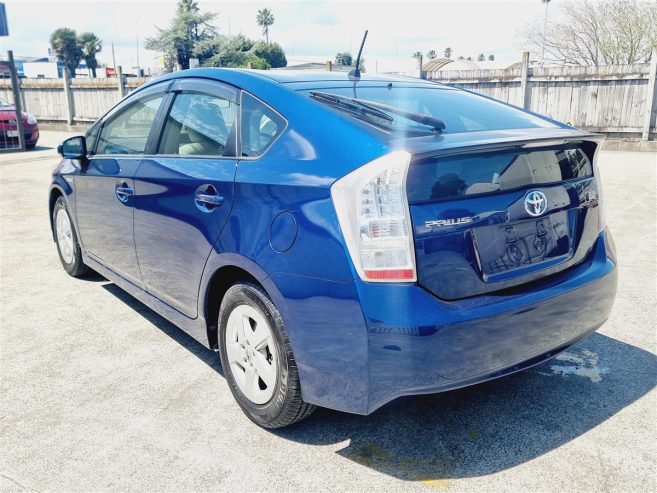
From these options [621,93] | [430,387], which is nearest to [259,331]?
[430,387]

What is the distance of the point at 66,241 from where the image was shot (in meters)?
5.01

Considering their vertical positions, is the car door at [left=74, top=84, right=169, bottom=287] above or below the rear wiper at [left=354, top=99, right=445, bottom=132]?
below

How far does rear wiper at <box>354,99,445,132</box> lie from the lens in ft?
8.07

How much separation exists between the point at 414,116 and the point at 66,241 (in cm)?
360

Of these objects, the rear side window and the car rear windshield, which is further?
the car rear windshield

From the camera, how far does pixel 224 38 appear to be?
152ft

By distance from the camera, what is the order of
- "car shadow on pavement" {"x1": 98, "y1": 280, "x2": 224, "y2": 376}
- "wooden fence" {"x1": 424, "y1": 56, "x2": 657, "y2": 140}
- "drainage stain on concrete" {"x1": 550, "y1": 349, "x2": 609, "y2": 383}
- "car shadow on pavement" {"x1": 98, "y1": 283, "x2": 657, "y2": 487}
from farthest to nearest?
1. "wooden fence" {"x1": 424, "y1": 56, "x2": 657, "y2": 140}
2. "car shadow on pavement" {"x1": 98, "y1": 280, "x2": 224, "y2": 376}
3. "drainage stain on concrete" {"x1": 550, "y1": 349, "x2": 609, "y2": 383}
4. "car shadow on pavement" {"x1": 98, "y1": 283, "x2": 657, "y2": 487}

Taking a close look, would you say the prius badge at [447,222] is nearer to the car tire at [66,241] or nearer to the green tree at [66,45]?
the car tire at [66,241]

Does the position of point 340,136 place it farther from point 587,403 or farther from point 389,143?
point 587,403

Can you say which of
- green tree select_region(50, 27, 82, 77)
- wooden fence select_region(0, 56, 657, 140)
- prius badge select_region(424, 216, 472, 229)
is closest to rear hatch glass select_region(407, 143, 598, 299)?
prius badge select_region(424, 216, 472, 229)

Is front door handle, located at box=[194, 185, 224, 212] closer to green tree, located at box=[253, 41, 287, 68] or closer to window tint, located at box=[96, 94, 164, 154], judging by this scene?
window tint, located at box=[96, 94, 164, 154]

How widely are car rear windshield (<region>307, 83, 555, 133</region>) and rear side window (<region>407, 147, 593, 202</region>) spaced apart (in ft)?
0.89

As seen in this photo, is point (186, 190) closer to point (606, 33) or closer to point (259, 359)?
point (259, 359)

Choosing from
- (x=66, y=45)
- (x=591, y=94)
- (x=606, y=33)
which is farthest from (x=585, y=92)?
(x=66, y=45)
